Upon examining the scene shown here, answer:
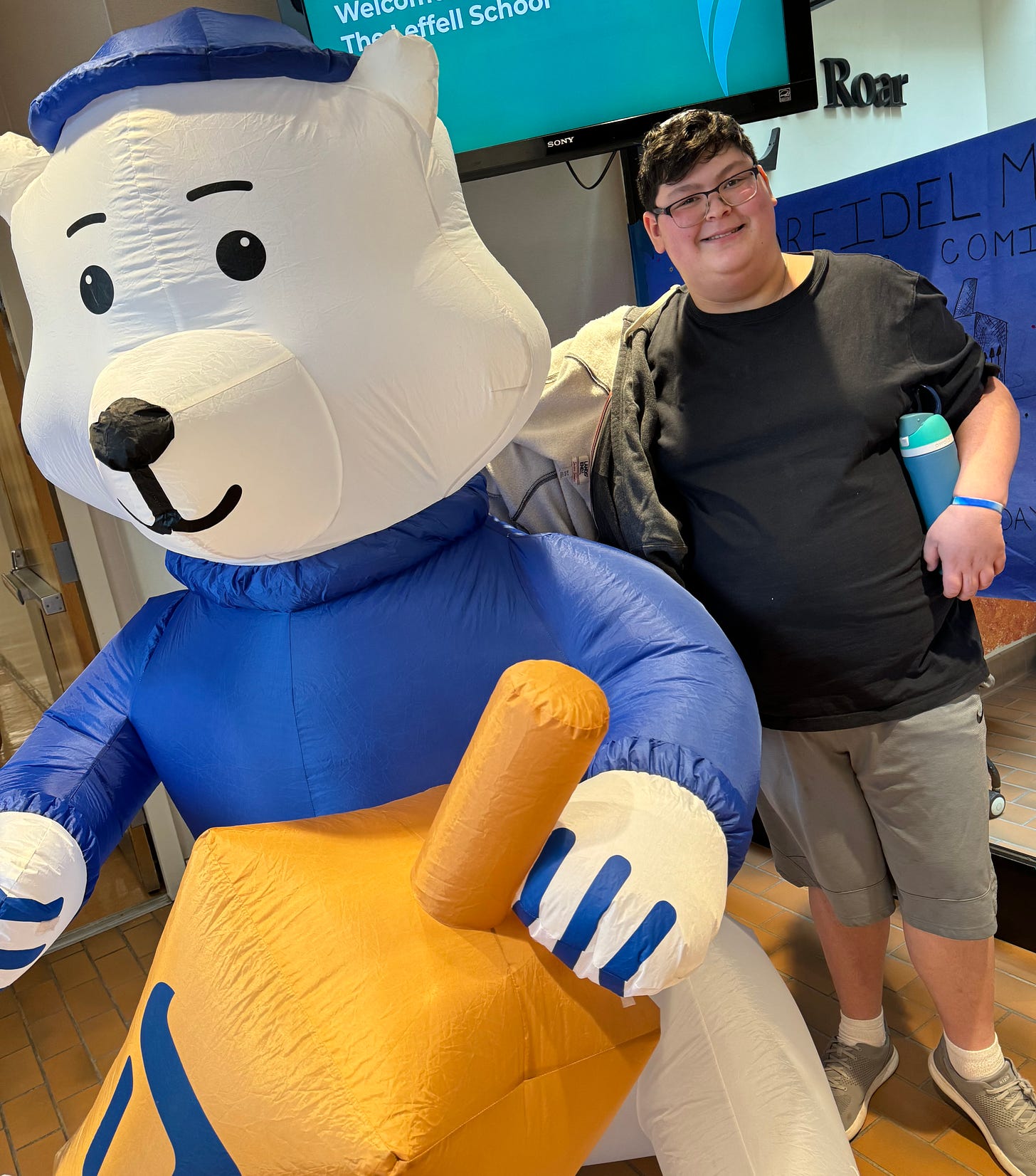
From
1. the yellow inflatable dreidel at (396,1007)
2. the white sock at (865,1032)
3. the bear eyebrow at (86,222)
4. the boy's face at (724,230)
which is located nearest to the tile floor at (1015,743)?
the white sock at (865,1032)

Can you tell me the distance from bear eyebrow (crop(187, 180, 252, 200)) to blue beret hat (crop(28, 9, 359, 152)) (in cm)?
12

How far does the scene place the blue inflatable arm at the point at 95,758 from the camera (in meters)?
1.11

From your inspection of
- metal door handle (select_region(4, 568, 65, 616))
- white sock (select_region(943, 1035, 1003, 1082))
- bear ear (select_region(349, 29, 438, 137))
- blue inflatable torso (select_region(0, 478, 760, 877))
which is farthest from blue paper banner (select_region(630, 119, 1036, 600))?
metal door handle (select_region(4, 568, 65, 616))

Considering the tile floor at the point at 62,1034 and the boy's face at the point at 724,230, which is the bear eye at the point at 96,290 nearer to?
the boy's face at the point at 724,230

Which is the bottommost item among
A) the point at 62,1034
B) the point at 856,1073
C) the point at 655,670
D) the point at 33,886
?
the point at 62,1034

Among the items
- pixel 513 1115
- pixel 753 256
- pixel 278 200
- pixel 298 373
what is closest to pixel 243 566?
pixel 298 373

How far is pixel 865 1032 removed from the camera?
5.61ft

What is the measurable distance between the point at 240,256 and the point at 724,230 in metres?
0.75

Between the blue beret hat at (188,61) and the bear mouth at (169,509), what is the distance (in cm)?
40

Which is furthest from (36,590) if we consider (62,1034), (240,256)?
(240,256)

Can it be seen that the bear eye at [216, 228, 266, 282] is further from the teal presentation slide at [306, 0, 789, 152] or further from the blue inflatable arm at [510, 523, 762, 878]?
the teal presentation slide at [306, 0, 789, 152]

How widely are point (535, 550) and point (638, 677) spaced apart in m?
0.24

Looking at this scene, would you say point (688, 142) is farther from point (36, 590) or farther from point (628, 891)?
point (36, 590)

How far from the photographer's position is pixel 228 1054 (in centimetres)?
81
